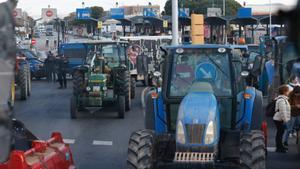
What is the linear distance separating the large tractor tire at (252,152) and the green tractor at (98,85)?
9230 millimetres

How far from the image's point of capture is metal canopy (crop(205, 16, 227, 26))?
122 feet

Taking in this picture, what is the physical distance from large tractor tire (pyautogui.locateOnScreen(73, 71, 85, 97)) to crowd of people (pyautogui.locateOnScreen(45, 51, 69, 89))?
1013cm

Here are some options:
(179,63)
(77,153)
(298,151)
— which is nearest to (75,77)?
(77,153)

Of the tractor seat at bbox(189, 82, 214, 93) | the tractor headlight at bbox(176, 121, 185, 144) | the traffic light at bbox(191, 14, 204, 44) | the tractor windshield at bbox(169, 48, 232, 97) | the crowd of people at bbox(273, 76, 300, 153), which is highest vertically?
the traffic light at bbox(191, 14, 204, 44)

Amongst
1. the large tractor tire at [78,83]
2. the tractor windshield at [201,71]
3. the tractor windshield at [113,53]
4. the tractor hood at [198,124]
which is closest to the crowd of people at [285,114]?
the tractor windshield at [201,71]

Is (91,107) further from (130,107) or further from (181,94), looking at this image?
(181,94)

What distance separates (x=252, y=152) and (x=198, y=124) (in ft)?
2.39

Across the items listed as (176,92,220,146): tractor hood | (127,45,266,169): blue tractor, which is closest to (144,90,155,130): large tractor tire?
(127,45,266,169): blue tractor

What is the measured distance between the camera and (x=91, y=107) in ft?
55.0

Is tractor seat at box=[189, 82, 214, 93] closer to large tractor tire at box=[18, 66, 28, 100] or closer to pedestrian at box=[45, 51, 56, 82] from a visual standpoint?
large tractor tire at box=[18, 66, 28, 100]

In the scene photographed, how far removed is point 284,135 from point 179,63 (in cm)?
447

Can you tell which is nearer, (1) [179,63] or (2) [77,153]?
(1) [179,63]

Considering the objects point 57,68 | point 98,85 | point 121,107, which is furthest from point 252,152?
point 57,68

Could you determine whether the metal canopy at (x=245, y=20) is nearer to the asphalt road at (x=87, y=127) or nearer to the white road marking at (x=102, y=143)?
the asphalt road at (x=87, y=127)
